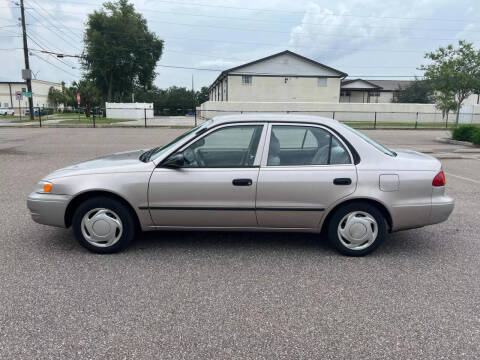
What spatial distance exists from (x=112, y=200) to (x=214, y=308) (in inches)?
67.5

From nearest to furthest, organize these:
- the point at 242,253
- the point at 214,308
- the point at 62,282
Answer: the point at 214,308 → the point at 62,282 → the point at 242,253

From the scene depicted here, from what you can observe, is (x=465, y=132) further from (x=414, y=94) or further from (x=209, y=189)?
(x=414, y=94)

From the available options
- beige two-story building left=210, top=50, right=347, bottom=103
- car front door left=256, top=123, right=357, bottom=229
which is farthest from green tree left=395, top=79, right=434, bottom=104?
car front door left=256, top=123, right=357, bottom=229

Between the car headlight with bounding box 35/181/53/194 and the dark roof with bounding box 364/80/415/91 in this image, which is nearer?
the car headlight with bounding box 35/181/53/194

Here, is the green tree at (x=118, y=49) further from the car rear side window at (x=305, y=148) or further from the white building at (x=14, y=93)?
the car rear side window at (x=305, y=148)

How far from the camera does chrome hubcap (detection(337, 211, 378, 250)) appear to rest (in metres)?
4.05

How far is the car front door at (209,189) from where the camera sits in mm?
3961

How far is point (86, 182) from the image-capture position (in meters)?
3.99

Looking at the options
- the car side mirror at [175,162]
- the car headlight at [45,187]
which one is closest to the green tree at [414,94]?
the car side mirror at [175,162]

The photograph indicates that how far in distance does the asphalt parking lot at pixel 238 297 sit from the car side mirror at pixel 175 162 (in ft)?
3.23

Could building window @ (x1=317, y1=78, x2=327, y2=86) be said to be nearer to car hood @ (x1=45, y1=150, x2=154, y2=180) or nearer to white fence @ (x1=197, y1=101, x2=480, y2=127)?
white fence @ (x1=197, y1=101, x2=480, y2=127)

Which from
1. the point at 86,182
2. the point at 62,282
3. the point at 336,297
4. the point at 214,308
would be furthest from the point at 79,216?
the point at 336,297

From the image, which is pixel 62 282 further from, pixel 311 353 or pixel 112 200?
pixel 311 353

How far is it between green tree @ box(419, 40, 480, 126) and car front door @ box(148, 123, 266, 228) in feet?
58.6
